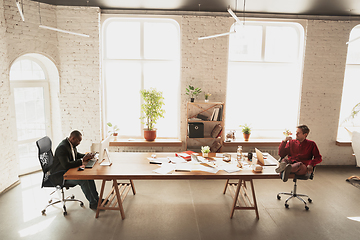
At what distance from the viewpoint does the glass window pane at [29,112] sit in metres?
5.74

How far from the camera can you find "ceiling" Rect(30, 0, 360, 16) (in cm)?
536

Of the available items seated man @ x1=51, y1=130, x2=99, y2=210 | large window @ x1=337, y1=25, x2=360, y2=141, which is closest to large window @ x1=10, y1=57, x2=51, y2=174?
seated man @ x1=51, y1=130, x2=99, y2=210

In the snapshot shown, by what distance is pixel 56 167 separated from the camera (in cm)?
421

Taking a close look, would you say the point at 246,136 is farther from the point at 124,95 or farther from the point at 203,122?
the point at 124,95

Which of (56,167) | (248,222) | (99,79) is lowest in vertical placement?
(248,222)

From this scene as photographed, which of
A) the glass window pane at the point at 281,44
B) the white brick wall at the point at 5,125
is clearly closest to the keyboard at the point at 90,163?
the white brick wall at the point at 5,125

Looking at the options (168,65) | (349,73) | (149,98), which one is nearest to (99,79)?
(149,98)

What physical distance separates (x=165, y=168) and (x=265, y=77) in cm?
420

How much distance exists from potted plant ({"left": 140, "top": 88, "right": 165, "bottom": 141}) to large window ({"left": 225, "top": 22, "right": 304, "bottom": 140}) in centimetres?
186

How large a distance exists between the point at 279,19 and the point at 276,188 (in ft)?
13.4

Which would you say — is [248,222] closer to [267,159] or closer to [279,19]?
[267,159]

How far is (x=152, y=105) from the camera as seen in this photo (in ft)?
20.4

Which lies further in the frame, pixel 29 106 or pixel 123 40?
pixel 123 40

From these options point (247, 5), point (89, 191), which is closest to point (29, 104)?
point (89, 191)
